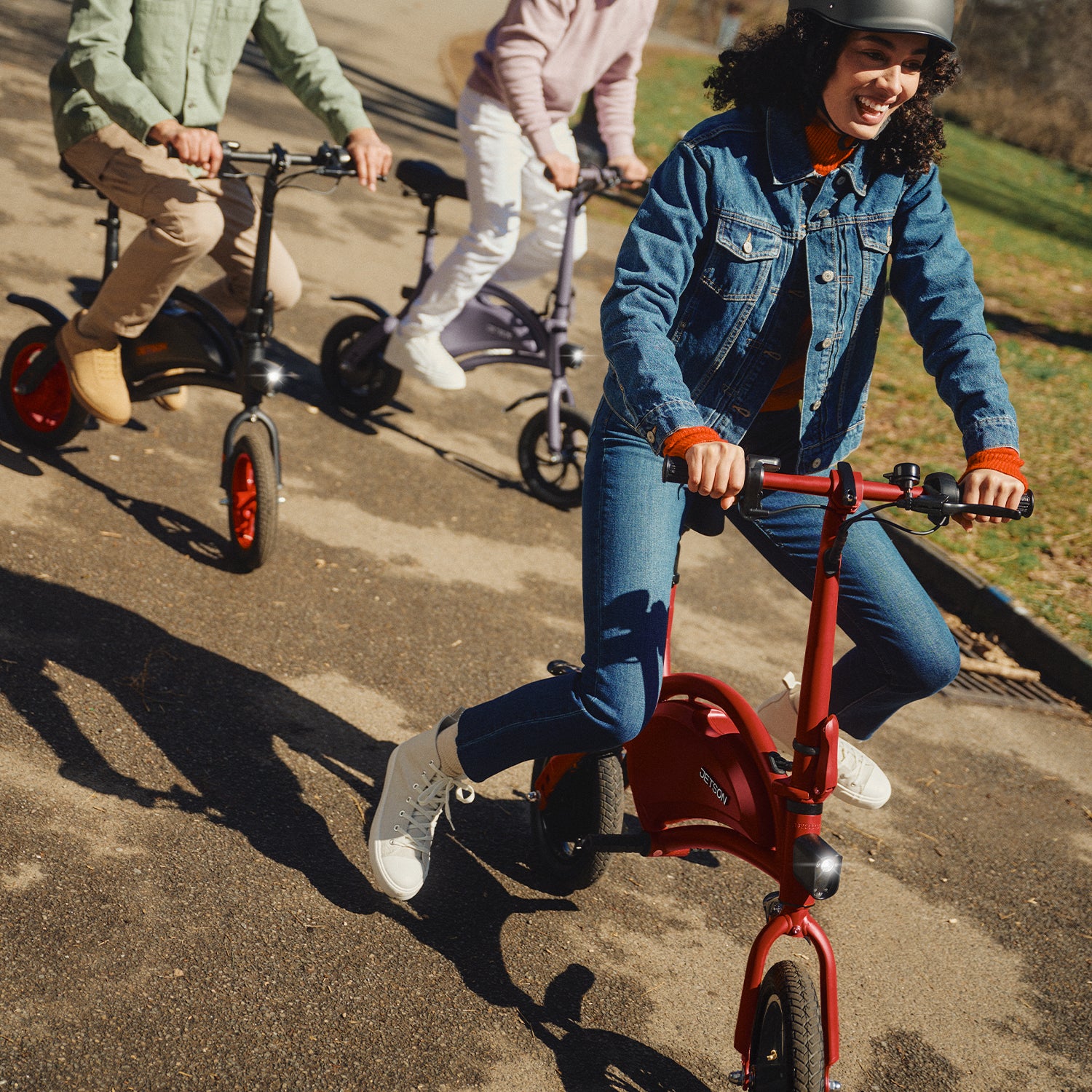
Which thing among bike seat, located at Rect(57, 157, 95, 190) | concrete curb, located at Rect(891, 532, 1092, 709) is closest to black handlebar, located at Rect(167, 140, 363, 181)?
bike seat, located at Rect(57, 157, 95, 190)

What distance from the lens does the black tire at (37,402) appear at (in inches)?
206

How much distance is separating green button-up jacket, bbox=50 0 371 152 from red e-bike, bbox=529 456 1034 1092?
2680mm

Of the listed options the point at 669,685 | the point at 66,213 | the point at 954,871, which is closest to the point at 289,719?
the point at 669,685

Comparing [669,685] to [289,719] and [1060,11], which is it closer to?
[289,719]

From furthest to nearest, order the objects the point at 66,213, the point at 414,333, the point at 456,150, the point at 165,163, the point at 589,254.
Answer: the point at 456,150 < the point at 589,254 < the point at 66,213 < the point at 414,333 < the point at 165,163

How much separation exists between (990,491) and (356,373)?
14.4 feet

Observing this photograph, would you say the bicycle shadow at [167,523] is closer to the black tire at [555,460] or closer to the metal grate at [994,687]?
the black tire at [555,460]

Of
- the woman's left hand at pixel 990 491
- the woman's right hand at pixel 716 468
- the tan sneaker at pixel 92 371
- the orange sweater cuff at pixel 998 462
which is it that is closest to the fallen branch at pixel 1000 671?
the orange sweater cuff at pixel 998 462

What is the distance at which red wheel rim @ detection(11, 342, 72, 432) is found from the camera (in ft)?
17.2

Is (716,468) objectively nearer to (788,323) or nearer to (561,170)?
(788,323)

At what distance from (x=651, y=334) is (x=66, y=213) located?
21.3 ft

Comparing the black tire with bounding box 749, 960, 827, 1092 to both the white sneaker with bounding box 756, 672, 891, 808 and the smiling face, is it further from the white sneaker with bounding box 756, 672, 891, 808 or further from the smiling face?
the smiling face

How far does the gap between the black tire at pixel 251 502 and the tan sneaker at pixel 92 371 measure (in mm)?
593

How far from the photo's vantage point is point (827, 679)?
2.68m
